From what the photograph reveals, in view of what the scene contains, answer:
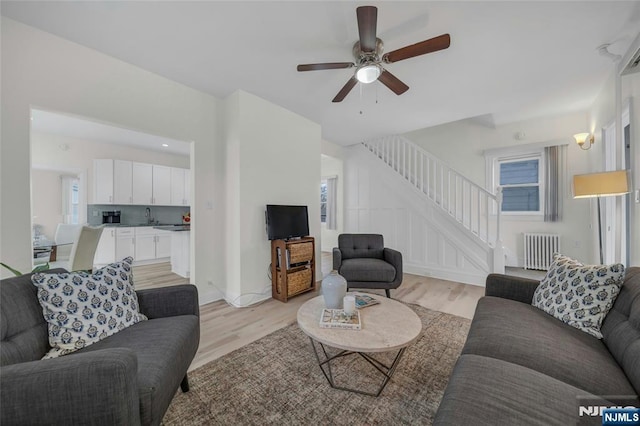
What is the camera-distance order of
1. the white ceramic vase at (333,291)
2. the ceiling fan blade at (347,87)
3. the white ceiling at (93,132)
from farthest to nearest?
the white ceiling at (93,132)
the ceiling fan blade at (347,87)
the white ceramic vase at (333,291)

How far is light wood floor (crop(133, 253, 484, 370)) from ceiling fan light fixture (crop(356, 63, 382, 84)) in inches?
94.1

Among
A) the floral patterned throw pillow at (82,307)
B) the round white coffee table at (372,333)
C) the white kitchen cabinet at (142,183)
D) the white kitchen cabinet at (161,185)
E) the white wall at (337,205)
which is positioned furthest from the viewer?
the white wall at (337,205)

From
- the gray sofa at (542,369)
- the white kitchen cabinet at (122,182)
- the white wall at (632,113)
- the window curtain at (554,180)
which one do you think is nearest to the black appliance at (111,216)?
the white kitchen cabinet at (122,182)

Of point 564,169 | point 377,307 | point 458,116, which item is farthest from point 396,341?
point 564,169

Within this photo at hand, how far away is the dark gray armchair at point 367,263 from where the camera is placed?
293 centimetres

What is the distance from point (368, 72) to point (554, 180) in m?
4.17

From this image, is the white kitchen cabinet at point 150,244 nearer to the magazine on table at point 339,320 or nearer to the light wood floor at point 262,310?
the light wood floor at point 262,310

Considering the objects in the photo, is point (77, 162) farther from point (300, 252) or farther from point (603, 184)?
point (603, 184)

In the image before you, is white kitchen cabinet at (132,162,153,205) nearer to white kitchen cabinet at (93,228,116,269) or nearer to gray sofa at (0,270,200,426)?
white kitchen cabinet at (93,228,116,269)

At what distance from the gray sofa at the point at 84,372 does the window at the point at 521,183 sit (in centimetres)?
554

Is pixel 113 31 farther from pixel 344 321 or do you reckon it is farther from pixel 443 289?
pixel 443 289

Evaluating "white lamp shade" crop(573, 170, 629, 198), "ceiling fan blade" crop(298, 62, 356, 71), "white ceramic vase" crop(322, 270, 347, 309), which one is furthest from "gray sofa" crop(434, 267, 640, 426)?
"ceiling fan blade" crop(298, 62, 356, 71)

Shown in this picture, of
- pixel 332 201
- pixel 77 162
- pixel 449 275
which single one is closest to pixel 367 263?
pixel 449 275

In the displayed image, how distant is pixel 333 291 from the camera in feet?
5.79
